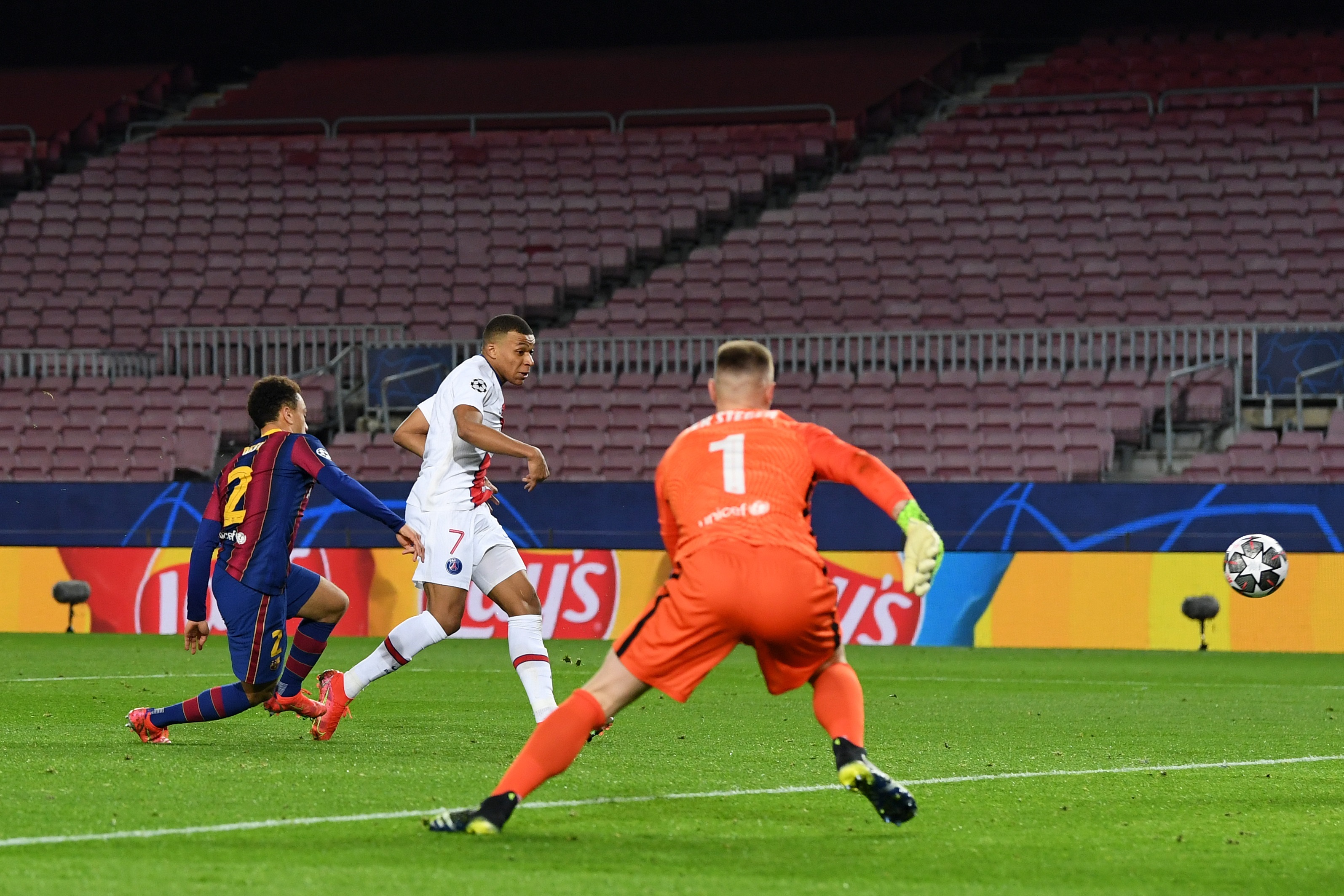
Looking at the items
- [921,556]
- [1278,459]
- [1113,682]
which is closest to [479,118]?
[1278,459]

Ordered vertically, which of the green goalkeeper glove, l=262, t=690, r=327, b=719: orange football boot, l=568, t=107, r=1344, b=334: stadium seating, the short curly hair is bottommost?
l=262, t=690, r=327, b=719: orange football boot

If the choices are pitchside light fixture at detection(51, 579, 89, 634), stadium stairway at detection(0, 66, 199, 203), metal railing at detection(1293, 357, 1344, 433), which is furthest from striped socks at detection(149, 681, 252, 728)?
stadium stairway at detection(0, 66, 199, 203)

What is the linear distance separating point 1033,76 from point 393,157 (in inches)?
373

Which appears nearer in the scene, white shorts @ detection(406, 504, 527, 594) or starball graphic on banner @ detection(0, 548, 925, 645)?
white shorts @ detection(406, 504, 527, 594)

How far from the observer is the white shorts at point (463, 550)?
8.84m

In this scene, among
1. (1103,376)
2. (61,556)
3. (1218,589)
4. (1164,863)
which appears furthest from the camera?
(1103,376)

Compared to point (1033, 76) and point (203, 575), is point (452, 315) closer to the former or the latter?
point (1033, 76)

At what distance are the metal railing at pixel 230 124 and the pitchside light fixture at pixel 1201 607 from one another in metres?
17.1

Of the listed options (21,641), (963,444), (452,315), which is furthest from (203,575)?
(452,315)

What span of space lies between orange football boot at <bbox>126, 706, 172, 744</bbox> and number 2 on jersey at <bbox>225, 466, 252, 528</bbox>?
90cm

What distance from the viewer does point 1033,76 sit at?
2872cm

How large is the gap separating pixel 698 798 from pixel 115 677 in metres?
7.44

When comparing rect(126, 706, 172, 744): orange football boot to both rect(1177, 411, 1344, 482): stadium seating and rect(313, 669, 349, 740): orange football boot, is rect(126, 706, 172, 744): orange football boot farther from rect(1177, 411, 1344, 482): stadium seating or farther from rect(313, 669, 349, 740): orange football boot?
rect(1177, 411, 1344, 482): stadium seating

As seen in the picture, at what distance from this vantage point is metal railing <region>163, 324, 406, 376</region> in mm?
23875
